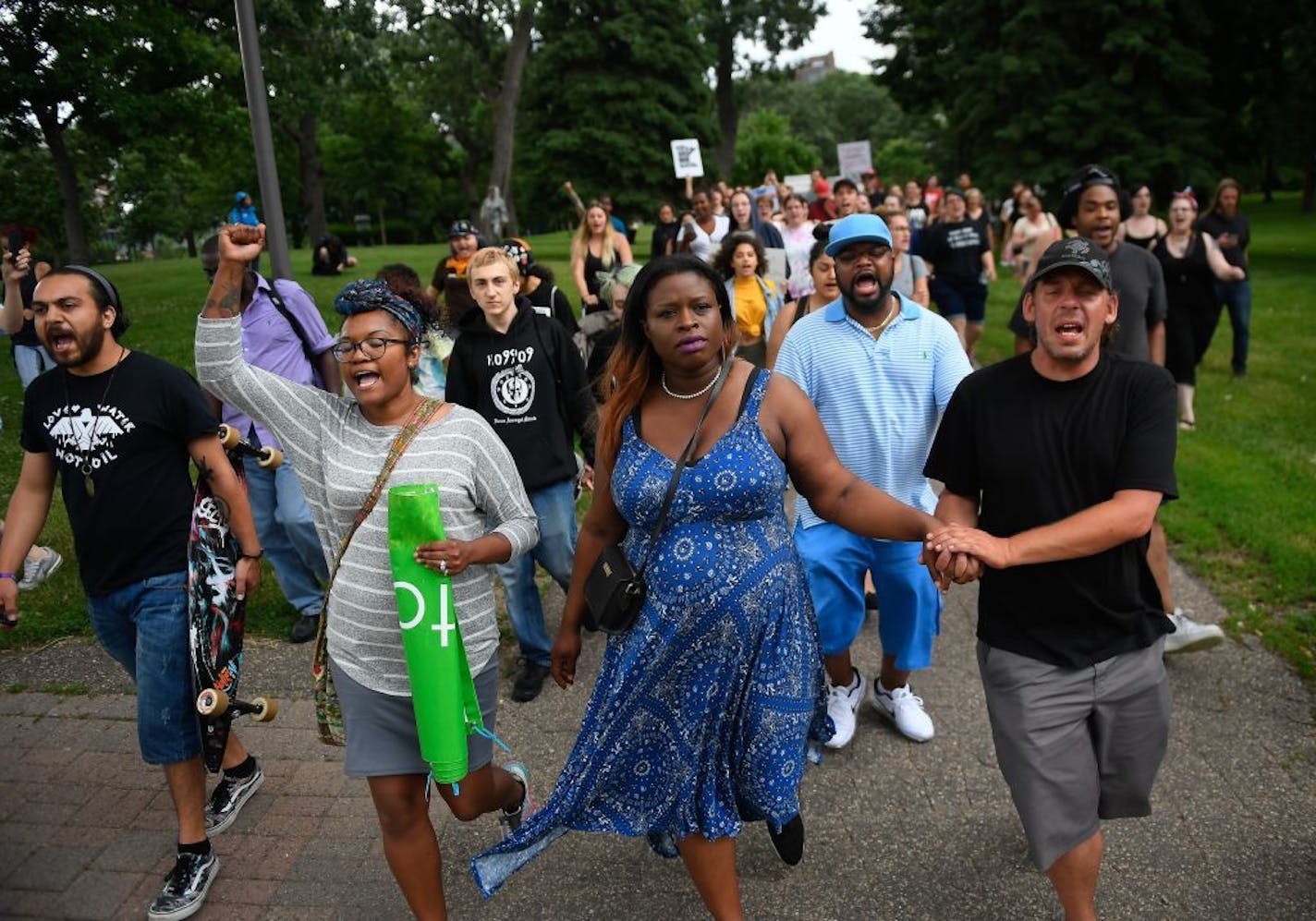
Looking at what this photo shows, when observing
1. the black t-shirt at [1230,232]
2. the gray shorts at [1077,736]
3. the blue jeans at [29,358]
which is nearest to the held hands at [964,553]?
the gray shorts at [1077,736]

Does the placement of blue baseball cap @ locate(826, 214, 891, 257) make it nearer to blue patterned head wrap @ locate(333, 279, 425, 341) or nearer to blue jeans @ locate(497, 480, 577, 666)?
blue jeans @ locate(497, 480, 577, 666)

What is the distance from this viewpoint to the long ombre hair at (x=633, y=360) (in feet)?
9.93

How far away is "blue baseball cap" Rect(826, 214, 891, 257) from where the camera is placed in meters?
4.12

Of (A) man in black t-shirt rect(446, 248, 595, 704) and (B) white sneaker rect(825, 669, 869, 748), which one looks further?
(A) man in black t-shirt rect(446, 248, 595, 704)

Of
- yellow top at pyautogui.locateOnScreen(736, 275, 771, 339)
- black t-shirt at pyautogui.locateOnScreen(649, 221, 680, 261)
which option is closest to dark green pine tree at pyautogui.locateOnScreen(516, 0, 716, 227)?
black t-shirt at pyautogui.locateOnScreen(649, 221, 680, 261)

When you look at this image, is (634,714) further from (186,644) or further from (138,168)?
(138,168)

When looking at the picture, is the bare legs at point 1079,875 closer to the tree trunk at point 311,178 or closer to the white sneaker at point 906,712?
the white sneaker at point 906,712

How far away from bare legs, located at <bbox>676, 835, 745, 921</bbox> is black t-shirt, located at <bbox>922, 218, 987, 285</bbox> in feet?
29.4

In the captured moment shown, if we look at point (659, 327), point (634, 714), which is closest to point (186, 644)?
point (634, 714)

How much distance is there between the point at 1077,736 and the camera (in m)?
2.84

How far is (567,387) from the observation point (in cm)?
485

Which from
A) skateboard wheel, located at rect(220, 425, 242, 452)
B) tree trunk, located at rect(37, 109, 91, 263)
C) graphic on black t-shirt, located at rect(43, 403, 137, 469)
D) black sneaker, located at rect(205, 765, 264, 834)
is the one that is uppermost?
tree trunk, located at rect(37, 109, 91, 263)

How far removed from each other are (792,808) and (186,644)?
2131mm

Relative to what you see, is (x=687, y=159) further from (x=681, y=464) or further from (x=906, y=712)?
(x=681, y=464)
